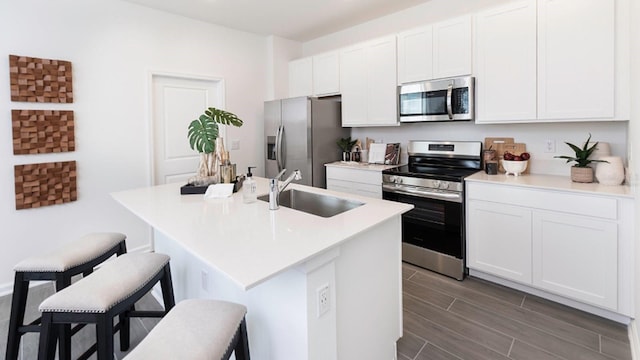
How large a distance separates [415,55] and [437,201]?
4.94 ft

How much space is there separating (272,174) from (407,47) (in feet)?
7.57

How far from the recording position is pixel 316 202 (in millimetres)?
2293

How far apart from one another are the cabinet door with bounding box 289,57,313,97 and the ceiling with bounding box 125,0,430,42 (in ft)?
1.42

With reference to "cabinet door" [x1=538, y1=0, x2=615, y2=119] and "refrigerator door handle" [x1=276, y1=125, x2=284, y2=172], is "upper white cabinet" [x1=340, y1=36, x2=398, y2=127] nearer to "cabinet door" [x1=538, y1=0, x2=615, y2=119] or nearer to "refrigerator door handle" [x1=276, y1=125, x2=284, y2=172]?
"refrigerator door handle" [x1=276, y1=125, x2=284, y2=172]

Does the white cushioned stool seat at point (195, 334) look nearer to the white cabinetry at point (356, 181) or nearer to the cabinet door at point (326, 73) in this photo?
the white cabinetry at point (356, 181)

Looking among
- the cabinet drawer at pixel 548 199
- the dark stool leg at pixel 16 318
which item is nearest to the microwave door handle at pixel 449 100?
the cabinet drawer at pixel 548 199

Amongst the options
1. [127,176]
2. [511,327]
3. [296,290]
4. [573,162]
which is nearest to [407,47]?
[573,162]

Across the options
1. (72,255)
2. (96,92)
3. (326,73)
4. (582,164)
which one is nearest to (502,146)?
(582,164)

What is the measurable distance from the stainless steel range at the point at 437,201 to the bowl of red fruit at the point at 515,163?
31cm

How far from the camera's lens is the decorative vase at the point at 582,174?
8.04 feet

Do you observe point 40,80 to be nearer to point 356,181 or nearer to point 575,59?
point 356,181

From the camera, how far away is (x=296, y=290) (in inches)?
49.6

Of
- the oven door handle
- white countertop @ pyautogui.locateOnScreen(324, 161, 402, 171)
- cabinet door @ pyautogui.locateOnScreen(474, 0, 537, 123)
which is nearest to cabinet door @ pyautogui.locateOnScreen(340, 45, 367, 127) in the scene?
white countertop @ pyautogui.locateOnScreen(324, 161, 402, 171)

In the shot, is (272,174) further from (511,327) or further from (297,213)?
(511,327)
